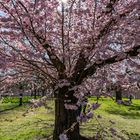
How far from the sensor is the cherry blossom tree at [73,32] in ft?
25.7

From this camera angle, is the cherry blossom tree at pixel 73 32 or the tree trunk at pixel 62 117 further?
the tree trunk at pixel 62 117

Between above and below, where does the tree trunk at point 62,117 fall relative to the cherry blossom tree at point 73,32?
below

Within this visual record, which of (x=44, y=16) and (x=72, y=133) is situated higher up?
(x=44, y=16)

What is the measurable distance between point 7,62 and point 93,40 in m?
2.19

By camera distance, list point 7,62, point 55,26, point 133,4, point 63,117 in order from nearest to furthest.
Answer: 1. point 133,4
2. point 7,62
3. point 55,26
4. point 63,117

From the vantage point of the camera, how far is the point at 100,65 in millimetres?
9094

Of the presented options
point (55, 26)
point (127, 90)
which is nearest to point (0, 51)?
point (55, 26)

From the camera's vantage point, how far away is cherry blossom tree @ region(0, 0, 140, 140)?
7.84m

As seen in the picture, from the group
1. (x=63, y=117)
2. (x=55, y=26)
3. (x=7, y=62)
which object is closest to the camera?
(x=7, y=62)

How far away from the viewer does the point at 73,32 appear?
8508 millimetres

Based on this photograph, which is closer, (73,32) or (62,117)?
(73,32)

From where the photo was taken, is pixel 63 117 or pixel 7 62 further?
pixel 63 117

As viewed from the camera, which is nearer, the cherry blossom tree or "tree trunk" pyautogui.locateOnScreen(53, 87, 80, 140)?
the cherry blossom tree

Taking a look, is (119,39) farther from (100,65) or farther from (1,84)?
(1,84)
